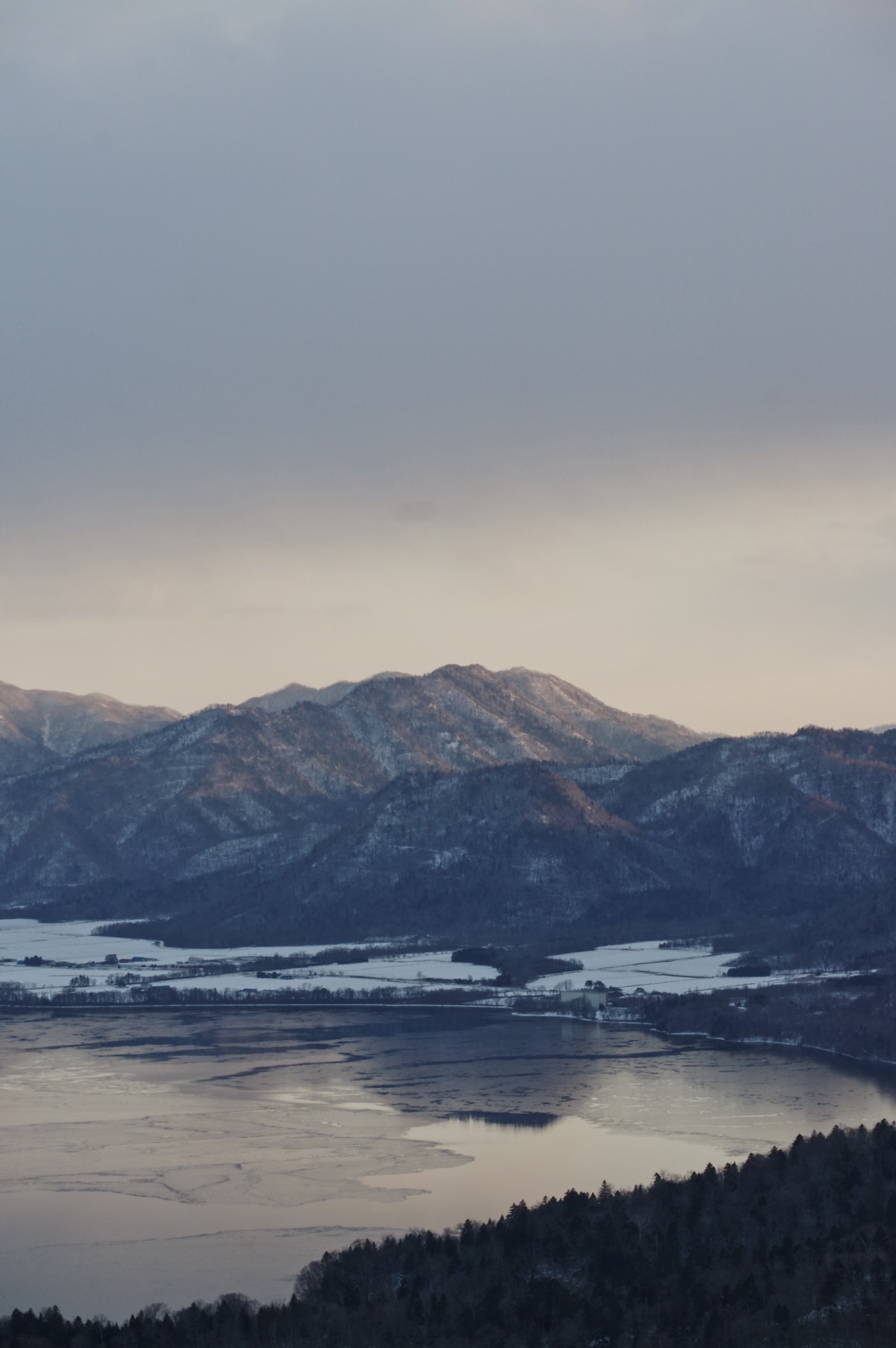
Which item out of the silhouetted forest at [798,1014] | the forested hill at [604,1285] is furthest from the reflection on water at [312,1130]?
the silhouetted forest at [798,1014]

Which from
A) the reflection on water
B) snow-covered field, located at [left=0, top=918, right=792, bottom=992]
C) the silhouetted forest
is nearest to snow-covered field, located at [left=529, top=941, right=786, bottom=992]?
snow-covered field, located at [left=0, top=918, right=792, bottom=992]

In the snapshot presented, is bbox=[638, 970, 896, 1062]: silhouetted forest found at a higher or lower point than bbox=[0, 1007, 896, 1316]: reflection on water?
higher

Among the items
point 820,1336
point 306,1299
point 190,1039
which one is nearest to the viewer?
point 820,1336

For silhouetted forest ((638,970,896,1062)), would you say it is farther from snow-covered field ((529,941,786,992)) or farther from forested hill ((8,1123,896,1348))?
forested hill ((8,1123,896,1348))

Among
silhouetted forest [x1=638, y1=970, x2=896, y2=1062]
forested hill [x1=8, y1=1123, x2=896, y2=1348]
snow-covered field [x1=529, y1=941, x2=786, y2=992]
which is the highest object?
snow-covered field [x1=529, y1=941, x2=786, y2=992]

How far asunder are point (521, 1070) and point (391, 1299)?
5821cm

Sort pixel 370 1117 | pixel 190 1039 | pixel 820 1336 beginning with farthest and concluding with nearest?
pixel 190 1039 → pixel 370 1117 → pixel 820 1336

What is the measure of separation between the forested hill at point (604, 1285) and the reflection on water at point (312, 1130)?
559 centimetres

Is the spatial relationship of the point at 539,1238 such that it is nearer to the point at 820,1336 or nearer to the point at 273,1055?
the point at 820,1336

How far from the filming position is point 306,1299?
63656 millimetres

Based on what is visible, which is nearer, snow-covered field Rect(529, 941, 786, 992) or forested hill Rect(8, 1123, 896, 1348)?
forested hill Rect(8, 1123, 896, 1348)

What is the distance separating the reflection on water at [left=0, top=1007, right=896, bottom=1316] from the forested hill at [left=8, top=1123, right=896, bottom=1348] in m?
5.59

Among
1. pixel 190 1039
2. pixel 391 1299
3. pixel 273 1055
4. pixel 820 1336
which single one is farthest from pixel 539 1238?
pixel 190 1039

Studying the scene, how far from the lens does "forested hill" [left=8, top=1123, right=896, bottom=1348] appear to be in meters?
60.3
